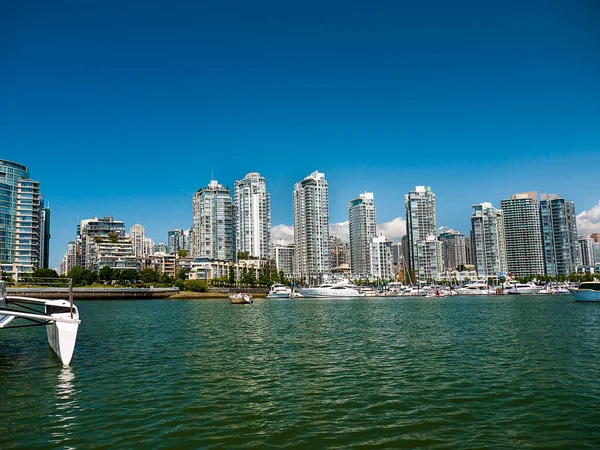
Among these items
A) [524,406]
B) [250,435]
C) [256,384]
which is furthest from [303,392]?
[524,406]

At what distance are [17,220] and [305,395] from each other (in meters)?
183

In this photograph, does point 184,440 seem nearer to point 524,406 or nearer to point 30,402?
point 30,402

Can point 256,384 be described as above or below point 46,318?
below

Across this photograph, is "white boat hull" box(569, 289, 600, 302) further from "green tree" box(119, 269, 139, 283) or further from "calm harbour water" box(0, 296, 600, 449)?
"green tree" box(119, 269, 139, 283)

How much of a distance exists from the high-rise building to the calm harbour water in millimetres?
154042

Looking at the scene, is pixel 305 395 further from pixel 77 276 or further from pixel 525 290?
pixel 525 290

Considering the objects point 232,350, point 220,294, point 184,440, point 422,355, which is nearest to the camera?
point 184,440

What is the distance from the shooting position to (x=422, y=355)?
1143 inches

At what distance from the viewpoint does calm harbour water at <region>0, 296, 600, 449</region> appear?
14.0 metres

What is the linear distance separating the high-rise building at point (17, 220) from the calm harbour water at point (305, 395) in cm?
15404

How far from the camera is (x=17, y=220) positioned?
6683 inches

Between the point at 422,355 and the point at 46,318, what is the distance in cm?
2190

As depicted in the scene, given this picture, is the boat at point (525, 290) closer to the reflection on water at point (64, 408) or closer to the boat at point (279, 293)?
the boat at point (279, 293)

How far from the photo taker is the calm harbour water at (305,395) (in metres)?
14.0
